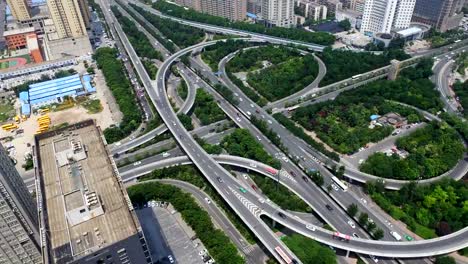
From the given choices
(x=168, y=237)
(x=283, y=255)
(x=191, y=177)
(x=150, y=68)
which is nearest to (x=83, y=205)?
Result: (x=168, y=237)

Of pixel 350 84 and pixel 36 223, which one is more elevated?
pixel 36 223

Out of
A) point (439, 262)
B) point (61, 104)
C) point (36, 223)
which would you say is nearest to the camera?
point (36, 223)

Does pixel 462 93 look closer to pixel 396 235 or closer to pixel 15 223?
pixel 396 235

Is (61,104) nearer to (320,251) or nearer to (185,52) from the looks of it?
(185,52)

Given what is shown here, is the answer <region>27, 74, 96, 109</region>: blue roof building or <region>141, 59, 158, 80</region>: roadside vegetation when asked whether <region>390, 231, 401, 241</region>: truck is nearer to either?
<region>141, 59, 158, 80</region>: roadside vegetation

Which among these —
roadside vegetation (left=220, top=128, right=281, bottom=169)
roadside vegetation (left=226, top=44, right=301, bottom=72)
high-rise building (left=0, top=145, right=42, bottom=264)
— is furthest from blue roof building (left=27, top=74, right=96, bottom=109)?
high-rise building (left=0, top=145, right=42, bottom=264)

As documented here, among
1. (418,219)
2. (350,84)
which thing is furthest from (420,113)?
(418,219)

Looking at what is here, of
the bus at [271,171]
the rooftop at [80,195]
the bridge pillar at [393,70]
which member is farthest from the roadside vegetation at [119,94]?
the bridge pillar at [393,70]
